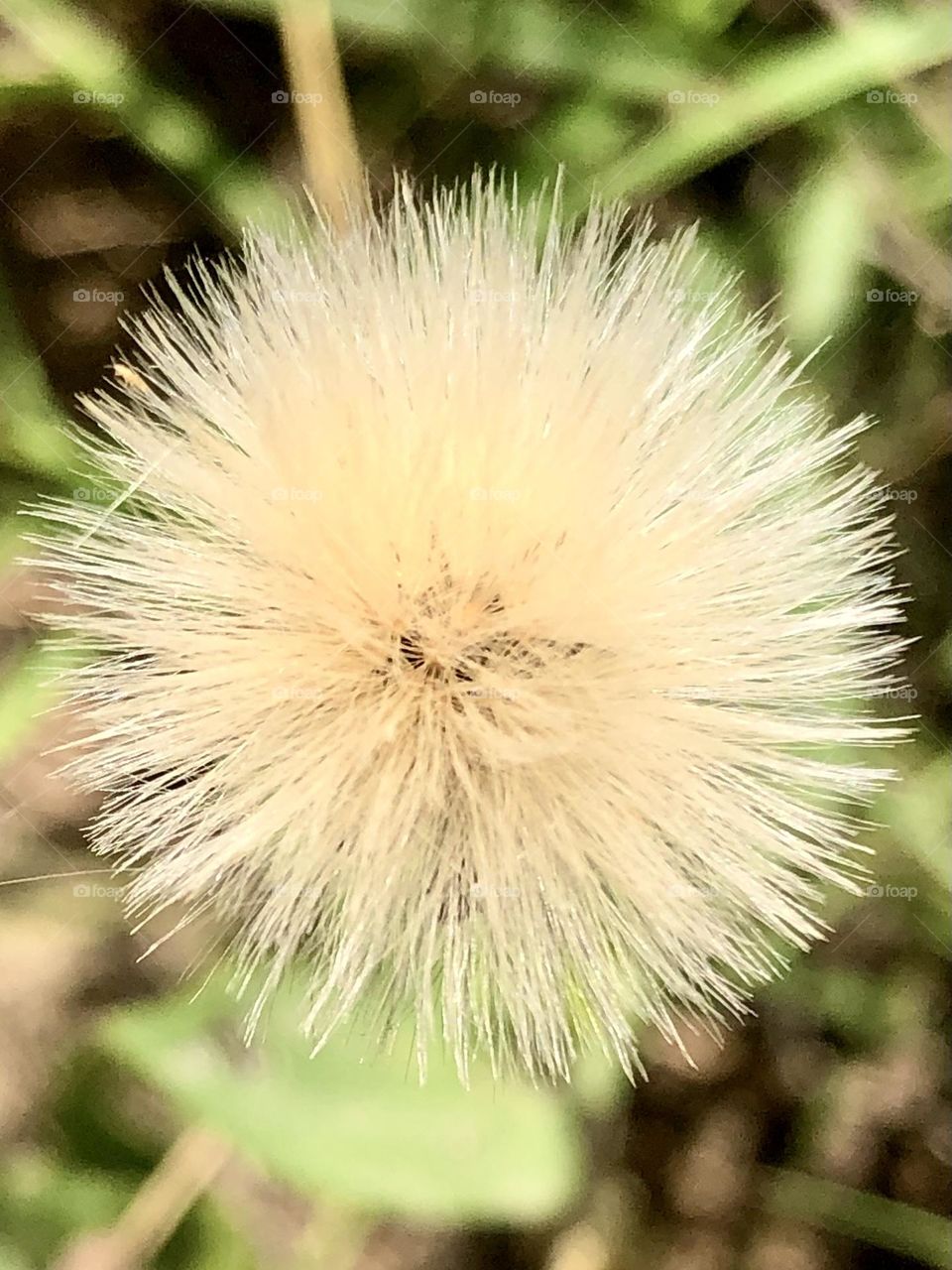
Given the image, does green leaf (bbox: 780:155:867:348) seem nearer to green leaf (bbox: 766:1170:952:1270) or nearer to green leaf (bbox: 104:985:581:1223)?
green leaf (bbox: 104:985:581:1223)

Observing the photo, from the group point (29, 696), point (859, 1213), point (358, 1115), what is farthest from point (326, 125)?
point (859, 1213)

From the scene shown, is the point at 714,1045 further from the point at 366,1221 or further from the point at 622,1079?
the point at 366,1221

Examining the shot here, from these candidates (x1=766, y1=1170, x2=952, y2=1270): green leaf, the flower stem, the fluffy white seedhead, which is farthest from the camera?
(x1=766, y1=1170, x2=952, y2=1270): green leaf

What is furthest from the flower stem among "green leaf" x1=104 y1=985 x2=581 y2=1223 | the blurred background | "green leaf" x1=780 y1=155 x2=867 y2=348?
"green leaf" x1=104 y1=985 x2=581 y2=1223

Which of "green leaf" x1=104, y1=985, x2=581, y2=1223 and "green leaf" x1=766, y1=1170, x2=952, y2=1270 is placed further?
"green leaf" x1=766, y1=1170, x2=952, y2=1270

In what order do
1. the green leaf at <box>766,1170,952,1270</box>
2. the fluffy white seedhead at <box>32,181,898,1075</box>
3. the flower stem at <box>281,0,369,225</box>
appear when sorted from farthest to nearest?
the green leaf at <box>766,1170,952,1270</box>, the flower stem at <box>281,0,369,225</box>, the fluffy white seedhead at <box>32,181,898,1075</box>

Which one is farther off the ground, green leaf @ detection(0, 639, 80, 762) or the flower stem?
→ the flower stem

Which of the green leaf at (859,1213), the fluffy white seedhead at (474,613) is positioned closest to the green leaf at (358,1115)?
the fluffy white seedhead at (474,613)

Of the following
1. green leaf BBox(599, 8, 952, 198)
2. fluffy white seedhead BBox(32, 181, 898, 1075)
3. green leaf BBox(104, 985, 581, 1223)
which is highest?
green leaf BBox(599, 8, 952, 198)

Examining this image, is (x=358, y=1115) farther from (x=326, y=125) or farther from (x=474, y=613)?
(x=326, y=125)

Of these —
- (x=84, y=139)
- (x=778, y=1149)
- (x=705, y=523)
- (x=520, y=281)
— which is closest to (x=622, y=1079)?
(x=778, y=1149)
